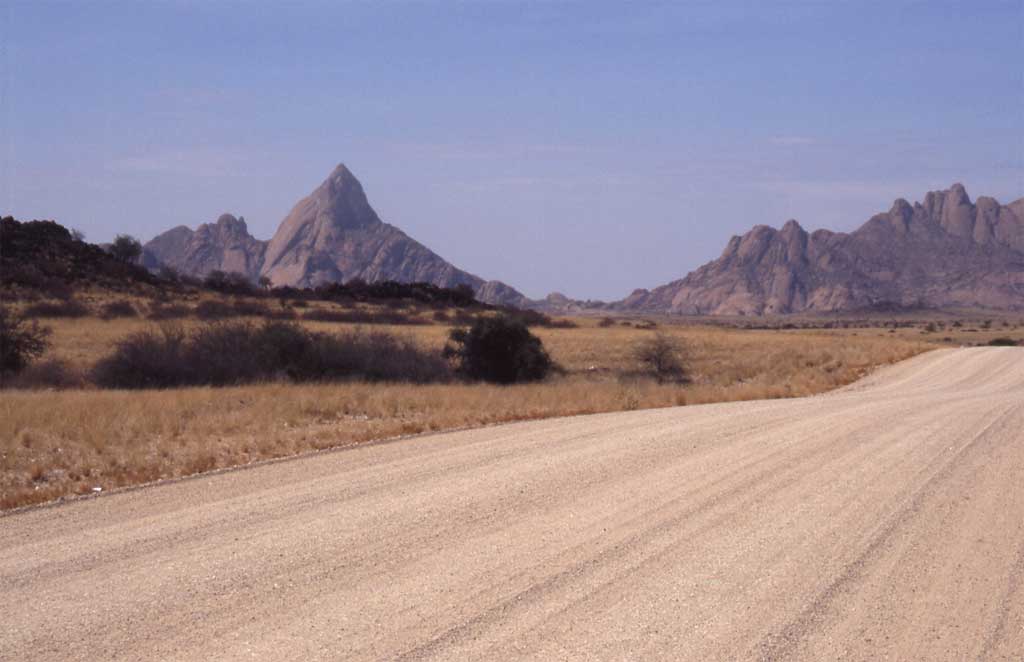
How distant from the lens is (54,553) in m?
9.47

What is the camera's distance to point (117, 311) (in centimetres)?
6419

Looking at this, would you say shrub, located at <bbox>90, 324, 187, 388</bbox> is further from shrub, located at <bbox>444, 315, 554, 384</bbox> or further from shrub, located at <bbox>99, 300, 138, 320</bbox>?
shrub, located at <bbox>99, 300, 138, 320</bbox>

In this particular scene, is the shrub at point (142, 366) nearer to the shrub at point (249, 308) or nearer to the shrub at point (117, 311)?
the shrub at point (117, 311)

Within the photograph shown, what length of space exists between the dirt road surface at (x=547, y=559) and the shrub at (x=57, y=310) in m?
50.6

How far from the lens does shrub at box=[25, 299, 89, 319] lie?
59094mm

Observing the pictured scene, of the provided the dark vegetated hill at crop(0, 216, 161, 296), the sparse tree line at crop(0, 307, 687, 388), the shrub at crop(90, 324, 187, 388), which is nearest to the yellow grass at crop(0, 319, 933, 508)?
the sparse tree line at crop(0, 307, 687, 388)

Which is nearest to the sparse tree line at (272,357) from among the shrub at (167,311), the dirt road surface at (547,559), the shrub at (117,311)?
the shrub at (167,311)

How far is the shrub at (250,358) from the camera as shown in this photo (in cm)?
3494

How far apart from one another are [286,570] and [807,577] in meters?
4.41

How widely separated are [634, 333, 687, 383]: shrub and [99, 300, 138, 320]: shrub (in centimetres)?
3184

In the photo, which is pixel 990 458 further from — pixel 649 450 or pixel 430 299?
pixel 430 299

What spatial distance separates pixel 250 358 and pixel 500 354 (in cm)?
1286

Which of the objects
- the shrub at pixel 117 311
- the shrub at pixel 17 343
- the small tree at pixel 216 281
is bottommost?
the shrub at pixel 17 343

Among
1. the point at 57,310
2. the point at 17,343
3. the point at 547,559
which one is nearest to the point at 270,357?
the point at 17,343
